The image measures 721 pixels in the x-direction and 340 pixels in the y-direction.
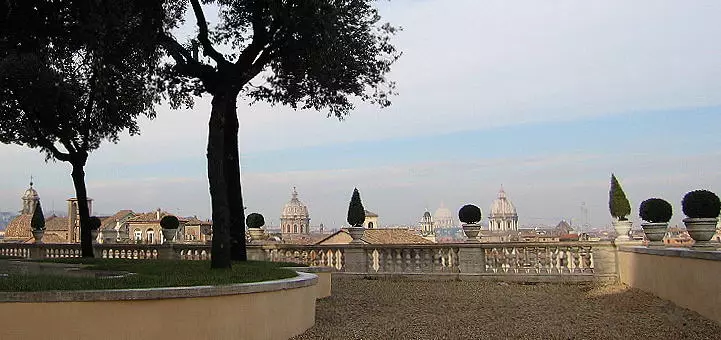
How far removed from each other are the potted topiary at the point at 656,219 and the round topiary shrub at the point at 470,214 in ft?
13.5

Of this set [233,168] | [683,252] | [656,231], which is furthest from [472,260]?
[683,252]

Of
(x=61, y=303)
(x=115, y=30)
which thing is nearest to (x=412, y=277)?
(x=115, y=30)

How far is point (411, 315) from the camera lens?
9.99 m

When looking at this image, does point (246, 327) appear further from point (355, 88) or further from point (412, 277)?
point (412, 277)

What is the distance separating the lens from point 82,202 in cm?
1706

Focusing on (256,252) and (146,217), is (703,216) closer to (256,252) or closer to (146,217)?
(256,252)

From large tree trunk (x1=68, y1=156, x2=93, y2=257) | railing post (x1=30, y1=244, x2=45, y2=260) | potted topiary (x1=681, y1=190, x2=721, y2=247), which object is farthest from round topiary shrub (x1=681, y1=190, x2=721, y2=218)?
railing post (x1=30, y1=244, x2=45, y2=260)

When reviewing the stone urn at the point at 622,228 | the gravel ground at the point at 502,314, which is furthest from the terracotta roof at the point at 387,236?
the gravel ground at the point at 502,314

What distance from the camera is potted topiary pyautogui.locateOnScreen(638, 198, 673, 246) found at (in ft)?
48.3

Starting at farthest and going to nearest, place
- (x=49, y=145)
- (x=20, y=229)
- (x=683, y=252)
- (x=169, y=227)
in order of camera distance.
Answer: (x=20, y=229) < (x=169, y=227) < (x=49, y=145) < (x=683, y=252)

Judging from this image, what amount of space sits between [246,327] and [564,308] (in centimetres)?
606

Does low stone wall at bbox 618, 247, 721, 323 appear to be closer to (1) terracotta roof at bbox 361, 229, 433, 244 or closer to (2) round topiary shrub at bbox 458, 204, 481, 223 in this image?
(2) round topiary shrub at bbox 458, 204, 481, 223

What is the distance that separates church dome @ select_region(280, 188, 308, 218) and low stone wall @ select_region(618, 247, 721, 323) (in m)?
123

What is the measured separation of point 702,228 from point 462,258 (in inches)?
219
